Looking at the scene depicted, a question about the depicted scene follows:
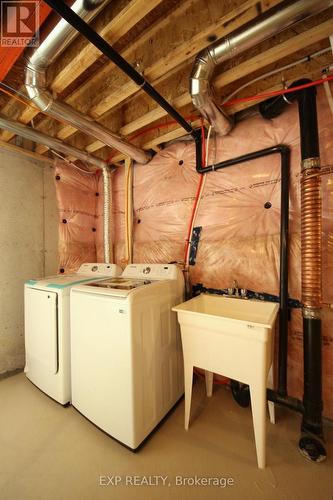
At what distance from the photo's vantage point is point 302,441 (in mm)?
1184

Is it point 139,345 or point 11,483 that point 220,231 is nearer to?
point 139,345

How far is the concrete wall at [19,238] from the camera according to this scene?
2021 millimetres

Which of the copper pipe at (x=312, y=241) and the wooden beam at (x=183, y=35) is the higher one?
the wooden beam at (x=183, y=35)

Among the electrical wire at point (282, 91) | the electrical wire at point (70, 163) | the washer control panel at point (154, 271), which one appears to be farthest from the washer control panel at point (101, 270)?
the electrical wire at point (282, 91)

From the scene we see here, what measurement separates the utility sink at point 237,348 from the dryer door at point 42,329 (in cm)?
103

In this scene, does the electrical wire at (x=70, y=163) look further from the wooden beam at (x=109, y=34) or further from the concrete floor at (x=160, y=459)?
the concrete floor at (x=160, y=459)

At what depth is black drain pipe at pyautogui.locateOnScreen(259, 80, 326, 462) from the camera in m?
1.21

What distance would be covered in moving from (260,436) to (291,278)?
1.00 m

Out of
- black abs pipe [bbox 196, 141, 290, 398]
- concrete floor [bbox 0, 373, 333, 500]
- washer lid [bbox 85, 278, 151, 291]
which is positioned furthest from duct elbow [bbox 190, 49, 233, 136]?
concrete floor [bbox 0, 373, 333, 500]

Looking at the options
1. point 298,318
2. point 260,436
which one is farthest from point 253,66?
point 260,436

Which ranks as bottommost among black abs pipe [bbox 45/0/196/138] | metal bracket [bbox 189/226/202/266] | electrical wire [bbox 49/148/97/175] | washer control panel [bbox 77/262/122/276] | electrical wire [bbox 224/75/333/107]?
washer control panel [bbox 77/262/122/276]

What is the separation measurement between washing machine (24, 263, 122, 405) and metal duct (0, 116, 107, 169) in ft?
4.24

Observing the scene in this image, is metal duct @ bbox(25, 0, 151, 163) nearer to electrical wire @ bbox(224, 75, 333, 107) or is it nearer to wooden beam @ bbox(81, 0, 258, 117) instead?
wooden beam @ bbox(81, 0, 258, 117)

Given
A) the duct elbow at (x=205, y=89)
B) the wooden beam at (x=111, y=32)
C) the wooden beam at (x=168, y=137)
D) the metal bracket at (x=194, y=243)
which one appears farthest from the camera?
the metal bracket at (x=194, y=243)
